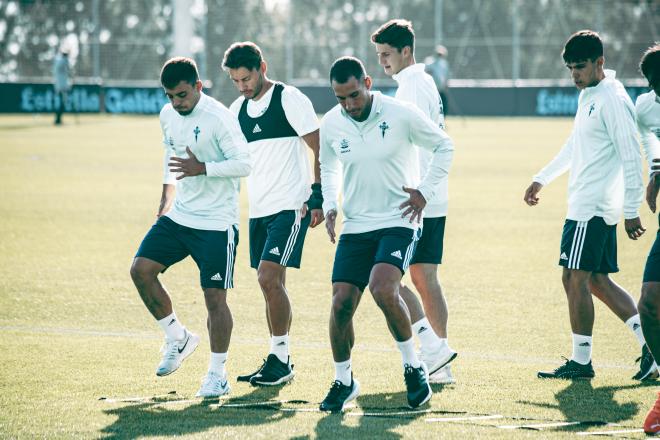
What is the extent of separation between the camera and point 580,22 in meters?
50.8

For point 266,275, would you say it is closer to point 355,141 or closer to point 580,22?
point 355,141

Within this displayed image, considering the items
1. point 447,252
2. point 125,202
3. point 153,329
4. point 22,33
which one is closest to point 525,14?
point 22,33

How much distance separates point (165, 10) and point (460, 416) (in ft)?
166

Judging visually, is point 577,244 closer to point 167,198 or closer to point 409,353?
point 409,353

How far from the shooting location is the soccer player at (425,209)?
24.7 feet

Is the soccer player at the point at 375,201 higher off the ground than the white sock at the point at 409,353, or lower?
higher

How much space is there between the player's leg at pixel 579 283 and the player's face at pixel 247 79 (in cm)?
236

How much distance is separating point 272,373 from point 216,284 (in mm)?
727

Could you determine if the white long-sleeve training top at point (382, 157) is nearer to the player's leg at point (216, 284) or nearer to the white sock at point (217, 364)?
the player's leg at point (216, 284)

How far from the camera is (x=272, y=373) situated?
7164 millimetres

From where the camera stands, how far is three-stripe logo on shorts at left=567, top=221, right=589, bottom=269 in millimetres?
7230

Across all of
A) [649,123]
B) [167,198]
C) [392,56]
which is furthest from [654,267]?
[167,198]

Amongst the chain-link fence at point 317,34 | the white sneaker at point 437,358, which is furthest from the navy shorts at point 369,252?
the chain-link fence at point 317,34

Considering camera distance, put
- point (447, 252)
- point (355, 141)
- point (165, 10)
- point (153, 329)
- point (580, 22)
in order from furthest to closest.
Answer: point (165, 10) → point (580, 22) → point (447, 252) → point (153, 329) → point (355, 141)
